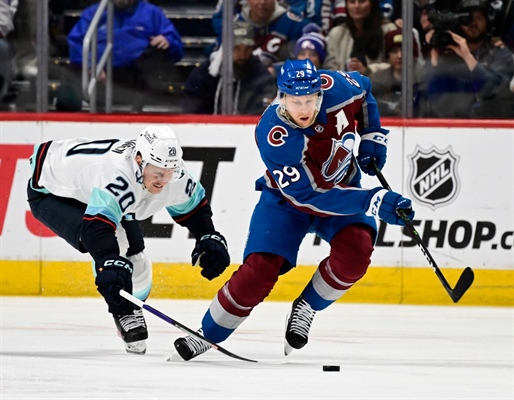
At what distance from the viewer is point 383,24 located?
715 centimetres

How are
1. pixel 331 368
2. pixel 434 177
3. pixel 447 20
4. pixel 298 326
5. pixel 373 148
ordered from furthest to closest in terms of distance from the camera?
pixel 447 20 < pixel 434 177 < pixel 373 148 < pixel 298 326 < pixel 331 368

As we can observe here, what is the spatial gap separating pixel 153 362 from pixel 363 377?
32.6 inches

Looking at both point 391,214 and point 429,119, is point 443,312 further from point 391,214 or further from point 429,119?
point 391,214

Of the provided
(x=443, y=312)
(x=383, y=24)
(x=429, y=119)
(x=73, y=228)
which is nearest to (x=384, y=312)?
(x=443, y=312)

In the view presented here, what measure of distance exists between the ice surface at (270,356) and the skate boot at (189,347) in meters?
0.04

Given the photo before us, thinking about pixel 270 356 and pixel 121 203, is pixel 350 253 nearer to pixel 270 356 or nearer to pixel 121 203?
pixel 270 356

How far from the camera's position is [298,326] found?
476 cm

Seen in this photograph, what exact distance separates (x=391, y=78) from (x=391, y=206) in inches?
111

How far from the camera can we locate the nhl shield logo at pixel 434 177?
6.96m

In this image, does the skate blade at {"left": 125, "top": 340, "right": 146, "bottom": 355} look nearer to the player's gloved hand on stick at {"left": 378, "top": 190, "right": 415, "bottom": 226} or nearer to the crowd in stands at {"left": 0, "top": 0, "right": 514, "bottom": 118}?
the player's gloved hand on stick at {"left": 378, "top": 190, "right": 415, "bottom": 226}

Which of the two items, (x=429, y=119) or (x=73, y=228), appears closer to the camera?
(x=73, y=228)

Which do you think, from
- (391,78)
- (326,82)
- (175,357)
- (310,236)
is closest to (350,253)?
(326,82)

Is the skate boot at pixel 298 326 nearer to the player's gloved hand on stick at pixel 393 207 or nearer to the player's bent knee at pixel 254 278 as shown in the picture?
the player's bent knee at pixel 254 278

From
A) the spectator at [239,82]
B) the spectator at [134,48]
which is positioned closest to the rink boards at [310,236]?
the spectator at [239,82]
